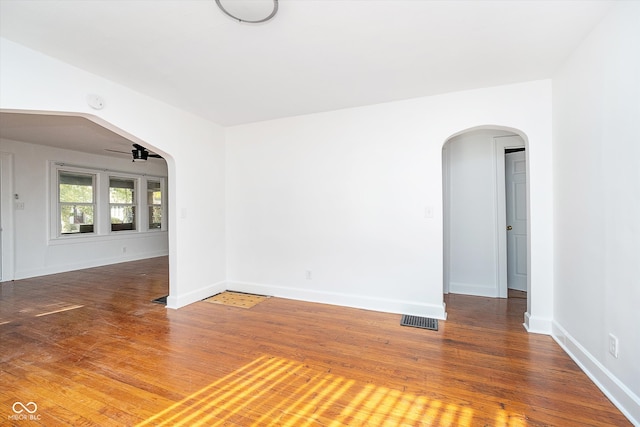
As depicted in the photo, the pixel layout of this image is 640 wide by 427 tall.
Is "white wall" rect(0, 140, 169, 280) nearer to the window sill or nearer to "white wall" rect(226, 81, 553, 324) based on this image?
the window sill

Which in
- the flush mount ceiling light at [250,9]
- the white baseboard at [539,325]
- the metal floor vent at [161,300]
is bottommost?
the metal floor vent at [161,300]

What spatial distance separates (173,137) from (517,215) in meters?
4.82

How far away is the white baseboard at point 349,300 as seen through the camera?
3215 mm

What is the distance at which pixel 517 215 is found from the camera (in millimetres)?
4188

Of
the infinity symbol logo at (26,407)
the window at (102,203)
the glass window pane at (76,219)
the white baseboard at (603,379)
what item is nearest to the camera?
the white baseboard at (603,379)

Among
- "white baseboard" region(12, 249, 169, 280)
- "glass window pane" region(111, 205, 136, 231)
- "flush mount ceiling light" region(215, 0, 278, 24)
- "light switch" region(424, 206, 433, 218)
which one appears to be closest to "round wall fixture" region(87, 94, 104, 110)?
"flush mount ceiling light" region(215, 0, 278, 24)

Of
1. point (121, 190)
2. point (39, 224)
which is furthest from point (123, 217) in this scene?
point (39, 224)

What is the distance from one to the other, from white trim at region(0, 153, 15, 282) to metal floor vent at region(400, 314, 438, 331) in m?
6.57

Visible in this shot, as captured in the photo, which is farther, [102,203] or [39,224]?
[102,203]

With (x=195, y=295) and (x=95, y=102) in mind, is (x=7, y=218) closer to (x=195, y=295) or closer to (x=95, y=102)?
(x=195, y=295)

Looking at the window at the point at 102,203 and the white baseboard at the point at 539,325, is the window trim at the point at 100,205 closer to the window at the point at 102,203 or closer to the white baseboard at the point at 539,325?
the window at the point at 102,203

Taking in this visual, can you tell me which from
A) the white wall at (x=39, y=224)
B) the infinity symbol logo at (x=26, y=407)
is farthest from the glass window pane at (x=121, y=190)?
the infinity symbol logo at (x=26, y=407)

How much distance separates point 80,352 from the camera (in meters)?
2.48

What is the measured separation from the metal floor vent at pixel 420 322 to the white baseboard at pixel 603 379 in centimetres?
104
